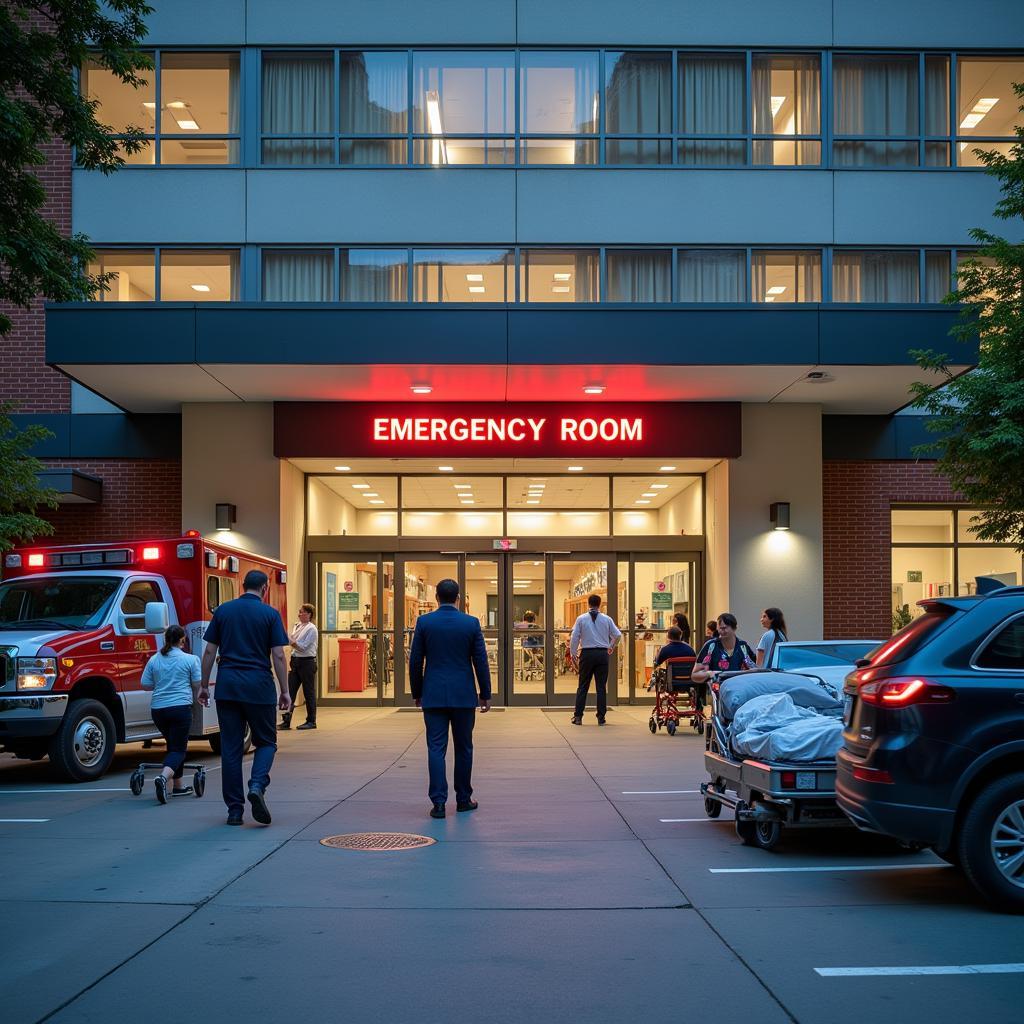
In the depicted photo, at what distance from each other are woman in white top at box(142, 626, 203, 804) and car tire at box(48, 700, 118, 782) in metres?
1.47

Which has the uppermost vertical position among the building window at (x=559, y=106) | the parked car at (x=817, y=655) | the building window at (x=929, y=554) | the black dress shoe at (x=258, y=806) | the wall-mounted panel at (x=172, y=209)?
the building window at (x=559, y=106)


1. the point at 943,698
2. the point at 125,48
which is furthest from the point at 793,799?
the point at 125,48

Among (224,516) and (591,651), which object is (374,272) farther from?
(591,651)

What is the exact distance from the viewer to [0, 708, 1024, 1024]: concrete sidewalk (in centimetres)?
550

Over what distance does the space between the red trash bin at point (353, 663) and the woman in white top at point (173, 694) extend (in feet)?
37.5

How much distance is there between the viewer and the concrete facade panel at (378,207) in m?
21.5

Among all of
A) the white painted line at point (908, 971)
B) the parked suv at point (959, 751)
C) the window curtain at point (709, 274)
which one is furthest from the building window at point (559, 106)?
the white painted line at point (908, 971)

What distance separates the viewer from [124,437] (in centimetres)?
2234

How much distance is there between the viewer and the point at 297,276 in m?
21.6

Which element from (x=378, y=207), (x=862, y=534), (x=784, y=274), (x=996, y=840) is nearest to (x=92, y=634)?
(x=996, y=840)

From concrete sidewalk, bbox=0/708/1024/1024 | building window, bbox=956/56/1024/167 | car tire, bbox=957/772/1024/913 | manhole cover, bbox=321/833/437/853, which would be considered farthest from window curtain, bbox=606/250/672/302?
car tire, bbox=957/772/1024/913

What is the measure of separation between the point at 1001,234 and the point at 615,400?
23.8 feet

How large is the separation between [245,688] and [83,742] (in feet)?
12.8

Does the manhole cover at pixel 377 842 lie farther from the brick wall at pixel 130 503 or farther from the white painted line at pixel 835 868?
the brick wall at pixel 130 503
